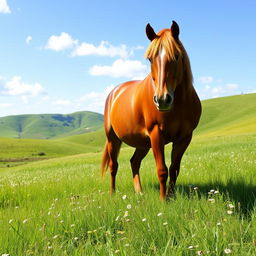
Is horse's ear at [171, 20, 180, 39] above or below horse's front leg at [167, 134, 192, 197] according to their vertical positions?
above

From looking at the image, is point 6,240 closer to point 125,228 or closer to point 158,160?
point 125,228

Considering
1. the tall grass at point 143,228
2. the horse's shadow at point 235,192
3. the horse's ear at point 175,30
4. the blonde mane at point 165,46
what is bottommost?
the horse's shadow at point 235,192

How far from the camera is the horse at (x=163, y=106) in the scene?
450 centimetres

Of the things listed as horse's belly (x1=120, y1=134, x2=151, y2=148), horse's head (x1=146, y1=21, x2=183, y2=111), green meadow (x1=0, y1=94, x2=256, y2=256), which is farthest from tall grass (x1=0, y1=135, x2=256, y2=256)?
horse's head (x1=146, y1=21, x2=183, y2=111)

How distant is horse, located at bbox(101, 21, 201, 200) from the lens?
450cm

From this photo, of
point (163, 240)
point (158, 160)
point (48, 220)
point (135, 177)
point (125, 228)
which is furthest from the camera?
point (135, 177)

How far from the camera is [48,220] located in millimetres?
4234

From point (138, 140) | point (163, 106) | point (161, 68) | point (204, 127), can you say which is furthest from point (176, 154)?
point (204, 127)

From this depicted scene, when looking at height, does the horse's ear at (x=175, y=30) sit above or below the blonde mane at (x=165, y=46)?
above

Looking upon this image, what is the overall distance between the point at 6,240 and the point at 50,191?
4.52 m

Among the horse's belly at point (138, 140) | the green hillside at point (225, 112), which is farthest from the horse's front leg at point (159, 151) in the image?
the green hillside at point (225, 112)

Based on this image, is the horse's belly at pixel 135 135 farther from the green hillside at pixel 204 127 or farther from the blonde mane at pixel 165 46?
the green hillside at pixel 204 127

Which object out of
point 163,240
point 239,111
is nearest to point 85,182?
point 163,240

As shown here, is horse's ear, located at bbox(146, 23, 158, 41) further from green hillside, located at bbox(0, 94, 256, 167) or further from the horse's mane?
green hillside, located at bbox(0, 94, 256, 167)
